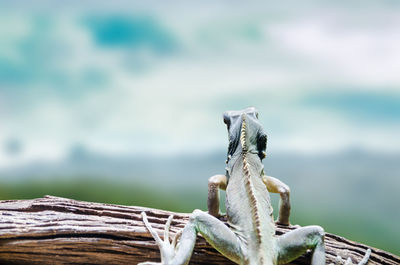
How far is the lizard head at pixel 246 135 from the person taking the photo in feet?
10.8

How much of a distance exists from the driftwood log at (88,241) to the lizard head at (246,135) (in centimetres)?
68

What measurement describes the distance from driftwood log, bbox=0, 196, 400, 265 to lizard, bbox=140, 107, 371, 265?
11 centimetres

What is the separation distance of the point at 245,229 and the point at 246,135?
91 cm

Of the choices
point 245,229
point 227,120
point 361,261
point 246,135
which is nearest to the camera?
point 245,229

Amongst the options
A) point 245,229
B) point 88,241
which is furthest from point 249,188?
point 88,241

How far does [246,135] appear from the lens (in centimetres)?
330

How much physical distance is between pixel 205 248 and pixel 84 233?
89 cm

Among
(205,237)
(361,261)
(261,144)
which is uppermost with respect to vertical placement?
(261,144)

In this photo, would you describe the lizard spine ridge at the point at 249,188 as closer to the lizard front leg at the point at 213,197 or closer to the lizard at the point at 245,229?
the lizard at the point at 245,229

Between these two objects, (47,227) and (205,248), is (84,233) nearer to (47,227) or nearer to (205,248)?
(47,227)

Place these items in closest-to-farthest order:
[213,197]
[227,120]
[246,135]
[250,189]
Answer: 1. [250,189]
2. [213,197]
3. [246,135]
4. [227,120]

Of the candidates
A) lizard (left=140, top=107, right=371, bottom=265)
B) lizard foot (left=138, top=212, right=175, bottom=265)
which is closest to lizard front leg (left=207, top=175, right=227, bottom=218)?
lizard (left=140, top=107, right=371, bottom=265)

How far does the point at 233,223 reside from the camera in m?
2.79

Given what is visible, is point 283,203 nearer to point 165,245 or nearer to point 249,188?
point 249,188
